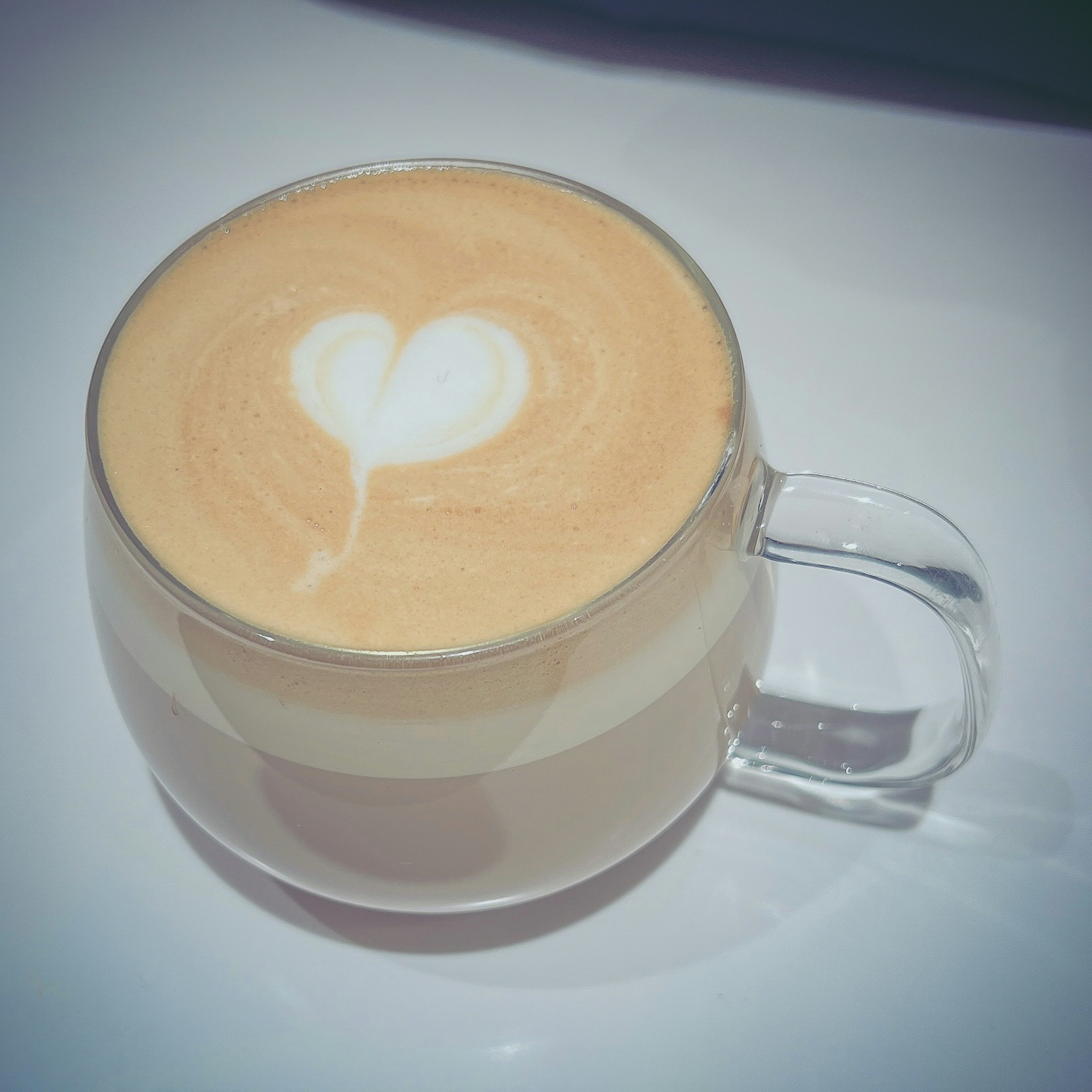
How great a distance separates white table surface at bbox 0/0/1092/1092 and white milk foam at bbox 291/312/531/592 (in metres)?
0.31

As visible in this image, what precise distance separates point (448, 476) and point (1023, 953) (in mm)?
488

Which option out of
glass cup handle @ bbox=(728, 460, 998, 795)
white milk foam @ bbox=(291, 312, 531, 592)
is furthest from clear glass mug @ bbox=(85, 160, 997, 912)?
white milk foam @ bbox=(291, 312, 531, 592)

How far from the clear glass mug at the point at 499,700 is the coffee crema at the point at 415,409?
2cm

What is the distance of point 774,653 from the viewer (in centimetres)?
91

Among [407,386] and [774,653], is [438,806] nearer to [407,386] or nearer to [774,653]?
[407,386]

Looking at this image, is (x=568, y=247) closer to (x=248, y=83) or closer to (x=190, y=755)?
(x=190, y=755)

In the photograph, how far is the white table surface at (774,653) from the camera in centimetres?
74

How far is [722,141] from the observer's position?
127 centimetres

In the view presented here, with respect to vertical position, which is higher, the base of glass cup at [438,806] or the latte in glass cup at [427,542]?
the latte in glass cup at [427,542]

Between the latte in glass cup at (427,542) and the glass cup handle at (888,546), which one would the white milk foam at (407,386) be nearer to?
the latte in glass cup at (427,542)

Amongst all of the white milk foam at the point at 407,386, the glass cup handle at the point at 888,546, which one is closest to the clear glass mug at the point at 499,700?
the glass cup handle at the point at 888,546

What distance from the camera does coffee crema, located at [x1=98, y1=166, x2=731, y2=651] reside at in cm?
59

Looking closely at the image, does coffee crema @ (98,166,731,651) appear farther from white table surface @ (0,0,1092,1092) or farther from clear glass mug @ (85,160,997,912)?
white table surface @ (0,0,1092,1092)

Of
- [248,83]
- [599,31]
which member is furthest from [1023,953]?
[248,83]
